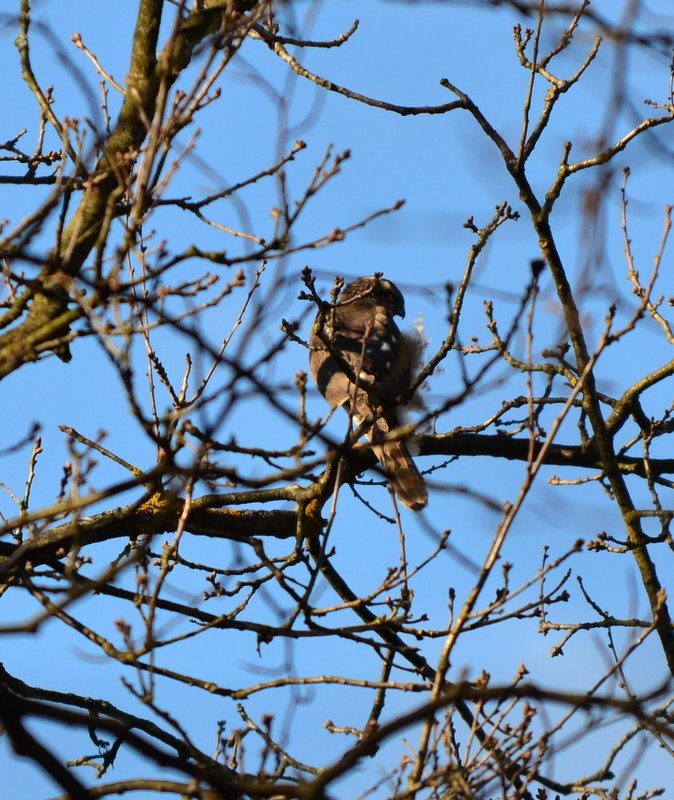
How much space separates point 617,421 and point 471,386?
2.77m

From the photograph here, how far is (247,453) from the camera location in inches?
117

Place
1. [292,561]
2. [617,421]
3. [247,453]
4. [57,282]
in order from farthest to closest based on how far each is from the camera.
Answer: [617,421] < [292,561] < [57,282] < [247,453]

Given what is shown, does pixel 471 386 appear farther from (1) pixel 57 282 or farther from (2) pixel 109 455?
(2) pixel 109 455

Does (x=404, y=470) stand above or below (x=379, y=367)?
below

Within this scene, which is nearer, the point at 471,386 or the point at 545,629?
the point at 471,386

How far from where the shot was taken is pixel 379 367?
24.1 ft

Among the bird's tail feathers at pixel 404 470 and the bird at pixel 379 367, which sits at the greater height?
the bird at pixel 379 367

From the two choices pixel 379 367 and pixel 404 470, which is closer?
pixel 404 470

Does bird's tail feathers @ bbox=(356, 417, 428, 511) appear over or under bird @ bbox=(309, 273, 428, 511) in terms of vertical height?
under

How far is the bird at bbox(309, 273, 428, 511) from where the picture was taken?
19.4 ft

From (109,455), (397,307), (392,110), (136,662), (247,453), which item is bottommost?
(136,662)

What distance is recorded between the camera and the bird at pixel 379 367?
592cm

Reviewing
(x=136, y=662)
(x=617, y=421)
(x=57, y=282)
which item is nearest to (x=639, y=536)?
(x=617, y=421)

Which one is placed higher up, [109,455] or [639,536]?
[109,455]
